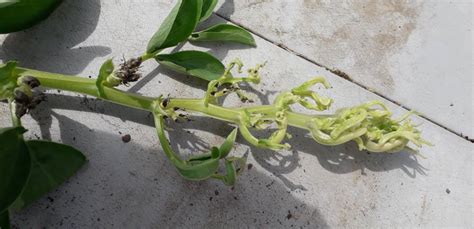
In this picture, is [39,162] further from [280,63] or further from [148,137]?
[280,63]

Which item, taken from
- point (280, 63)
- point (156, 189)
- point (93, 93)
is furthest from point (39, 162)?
point (280, 63)

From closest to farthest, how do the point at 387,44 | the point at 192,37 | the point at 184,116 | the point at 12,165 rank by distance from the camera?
the point at 12,165
the point at 184,116
the point at 192,37
the point at 387,44

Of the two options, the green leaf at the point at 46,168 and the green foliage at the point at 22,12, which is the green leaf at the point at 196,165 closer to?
the green leaf at the point at 46,168

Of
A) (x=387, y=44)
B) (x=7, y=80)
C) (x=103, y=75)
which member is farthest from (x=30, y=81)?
(x=387, y=44)

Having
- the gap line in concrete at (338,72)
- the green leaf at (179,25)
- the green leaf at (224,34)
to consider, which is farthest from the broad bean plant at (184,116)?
the gap line in concrete at (338,72)

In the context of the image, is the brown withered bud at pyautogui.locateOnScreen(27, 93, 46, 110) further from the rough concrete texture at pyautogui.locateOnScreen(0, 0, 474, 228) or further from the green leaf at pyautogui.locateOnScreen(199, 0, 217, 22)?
the green leaf at pyautogui.locateOnScreen(199, 0, 217, 22)

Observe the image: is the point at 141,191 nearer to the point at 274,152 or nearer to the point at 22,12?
the point at 274,152
